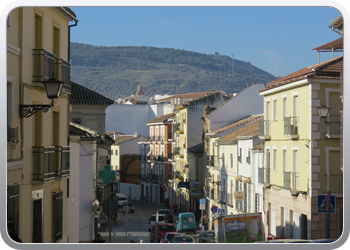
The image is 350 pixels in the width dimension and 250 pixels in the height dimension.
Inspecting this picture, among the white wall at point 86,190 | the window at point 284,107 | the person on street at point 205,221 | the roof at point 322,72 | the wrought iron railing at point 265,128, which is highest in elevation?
the roof at point 322,72

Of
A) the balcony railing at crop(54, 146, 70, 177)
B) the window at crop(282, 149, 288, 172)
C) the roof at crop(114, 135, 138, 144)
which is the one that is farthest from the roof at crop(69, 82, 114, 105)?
the roof at crop(114, 135, 138, 144)

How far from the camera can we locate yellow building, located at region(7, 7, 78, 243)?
13.3 meters

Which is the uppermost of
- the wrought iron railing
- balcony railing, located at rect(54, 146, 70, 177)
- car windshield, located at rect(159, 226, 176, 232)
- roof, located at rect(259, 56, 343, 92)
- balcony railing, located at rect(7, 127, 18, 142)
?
roof, located at rect(259, 56, 343, 92)

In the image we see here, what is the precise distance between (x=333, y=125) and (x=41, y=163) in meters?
12.9

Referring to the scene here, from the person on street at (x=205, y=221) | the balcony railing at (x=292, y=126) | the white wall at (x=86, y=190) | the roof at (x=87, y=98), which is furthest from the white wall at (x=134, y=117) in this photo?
the balcony railing at (x=292, y=126)

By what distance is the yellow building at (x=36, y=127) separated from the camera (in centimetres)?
1326

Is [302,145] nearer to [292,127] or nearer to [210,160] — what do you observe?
[292,127]

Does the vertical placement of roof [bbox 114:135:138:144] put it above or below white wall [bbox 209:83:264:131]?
below

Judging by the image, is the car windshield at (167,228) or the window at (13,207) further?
the car windshield at (167,228)

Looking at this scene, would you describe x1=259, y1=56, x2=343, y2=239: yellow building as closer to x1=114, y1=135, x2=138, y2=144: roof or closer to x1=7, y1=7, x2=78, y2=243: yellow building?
x1=7, y1=7, x2=78, y2=243: yellow building

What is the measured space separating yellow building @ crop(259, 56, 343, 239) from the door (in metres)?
10.8

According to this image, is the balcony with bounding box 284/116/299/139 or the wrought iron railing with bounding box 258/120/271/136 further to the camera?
the wrought iron railing with bounding box 258/120/271/136

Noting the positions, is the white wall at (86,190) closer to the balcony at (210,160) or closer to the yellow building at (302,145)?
the yellow building at (302,145)
